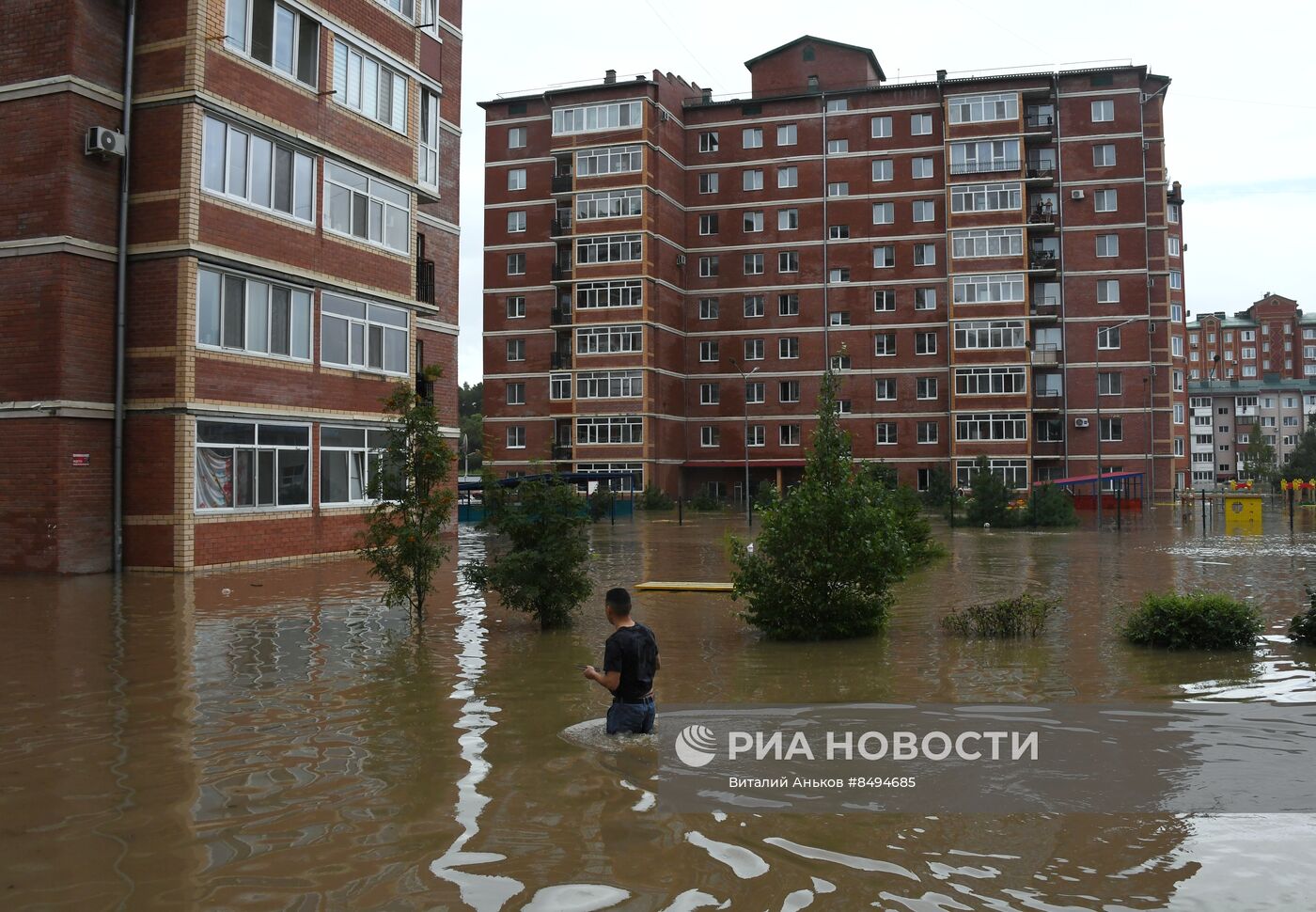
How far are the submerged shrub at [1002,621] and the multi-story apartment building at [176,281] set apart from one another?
582 inches

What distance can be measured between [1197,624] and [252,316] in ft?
60.4

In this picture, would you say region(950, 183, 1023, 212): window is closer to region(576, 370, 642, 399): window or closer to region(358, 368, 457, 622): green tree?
region(576, 370, 642, 399): window

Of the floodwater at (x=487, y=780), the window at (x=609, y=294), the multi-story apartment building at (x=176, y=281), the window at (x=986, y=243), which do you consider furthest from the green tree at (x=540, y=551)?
the window at (x=986, y=243)

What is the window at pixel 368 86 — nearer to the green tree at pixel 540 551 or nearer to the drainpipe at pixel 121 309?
the drainpipe at pixel 121 309

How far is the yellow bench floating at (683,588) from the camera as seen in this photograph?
1803 cm

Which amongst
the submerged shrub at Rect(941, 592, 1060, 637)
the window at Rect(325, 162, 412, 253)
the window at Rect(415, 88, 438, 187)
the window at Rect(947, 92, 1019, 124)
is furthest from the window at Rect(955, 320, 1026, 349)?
the submerged shrub at Rect(941, 592, 1060, 637)

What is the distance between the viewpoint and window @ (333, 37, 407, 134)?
24719 millimetres

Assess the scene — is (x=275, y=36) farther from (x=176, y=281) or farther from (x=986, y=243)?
(x=986, y=243)

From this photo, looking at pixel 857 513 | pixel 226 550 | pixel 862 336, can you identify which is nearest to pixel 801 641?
pixel 857 513

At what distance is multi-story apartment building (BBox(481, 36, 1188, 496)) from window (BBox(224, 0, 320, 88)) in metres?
37.4

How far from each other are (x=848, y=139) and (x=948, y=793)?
201ft

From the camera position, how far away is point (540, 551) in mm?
13625

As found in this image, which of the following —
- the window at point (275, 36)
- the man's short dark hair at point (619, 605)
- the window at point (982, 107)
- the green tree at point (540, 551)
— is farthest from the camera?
the window at point (982, 107)

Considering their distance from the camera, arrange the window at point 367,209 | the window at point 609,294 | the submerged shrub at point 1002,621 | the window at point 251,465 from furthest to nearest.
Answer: the window at point 609,294, the window at point 367,209, the window at point 251,465, the submerged shrub at point 1002,621
